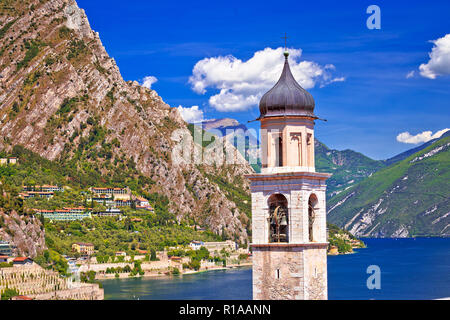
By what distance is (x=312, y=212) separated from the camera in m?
30.3

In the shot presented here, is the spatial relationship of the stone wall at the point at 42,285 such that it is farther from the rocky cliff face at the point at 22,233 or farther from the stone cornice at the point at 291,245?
the stone cornice at the point at 291,245

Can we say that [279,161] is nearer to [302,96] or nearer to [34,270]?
[302,96]

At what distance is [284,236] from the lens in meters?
29.6

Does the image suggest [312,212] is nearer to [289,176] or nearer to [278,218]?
[278,218]

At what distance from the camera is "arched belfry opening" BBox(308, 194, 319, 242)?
30188 millimetres

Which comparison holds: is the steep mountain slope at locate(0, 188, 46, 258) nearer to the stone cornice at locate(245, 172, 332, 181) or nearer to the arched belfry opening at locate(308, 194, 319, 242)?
the arched belfry opening at locate(308, 194, 319, 242)

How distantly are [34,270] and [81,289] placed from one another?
53.0 ft

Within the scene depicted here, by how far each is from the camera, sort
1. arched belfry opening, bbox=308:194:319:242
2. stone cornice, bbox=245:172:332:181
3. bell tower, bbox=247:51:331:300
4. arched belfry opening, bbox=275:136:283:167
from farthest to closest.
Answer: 1. arched belfry opening, bbox=308:194:319:242
2. arched belfry opening, bbox=275:136:283:167
3. stone cornice, bbox=245:172:332:181
4. bell tower, bbox=247:51:331:300

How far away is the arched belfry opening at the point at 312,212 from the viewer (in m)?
30.2

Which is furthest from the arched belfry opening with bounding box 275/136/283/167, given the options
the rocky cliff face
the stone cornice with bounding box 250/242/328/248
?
the rocky cliff face

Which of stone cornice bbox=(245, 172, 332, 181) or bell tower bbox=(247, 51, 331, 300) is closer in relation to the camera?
bell tower bbox=(247, 51, 331, 300)

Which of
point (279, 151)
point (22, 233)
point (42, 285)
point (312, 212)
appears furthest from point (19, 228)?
point (279, 151)

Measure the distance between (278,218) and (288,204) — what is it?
2.37ft
